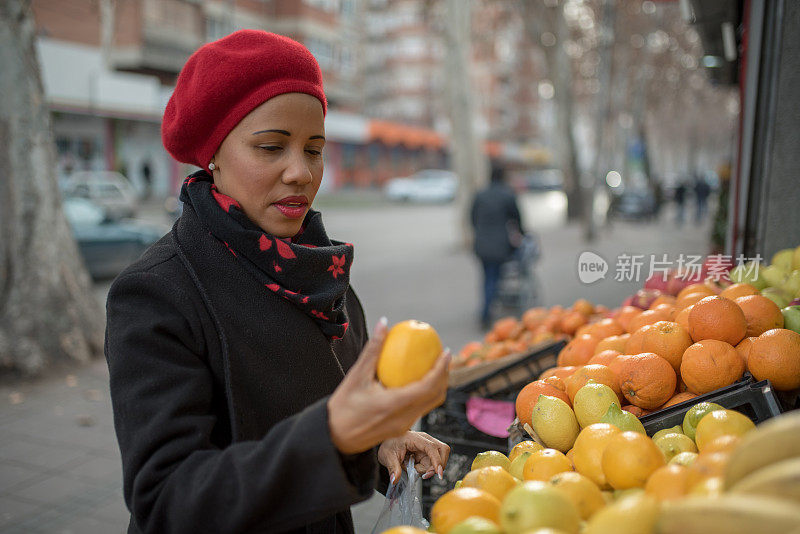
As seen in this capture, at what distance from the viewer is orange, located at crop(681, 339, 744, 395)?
85.9 inches

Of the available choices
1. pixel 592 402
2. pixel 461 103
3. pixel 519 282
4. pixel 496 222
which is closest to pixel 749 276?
pixel 592 402

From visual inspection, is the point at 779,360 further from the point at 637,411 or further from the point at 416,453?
the point at 416,453

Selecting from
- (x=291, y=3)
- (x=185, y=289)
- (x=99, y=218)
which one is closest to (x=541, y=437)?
(x=185, y=289)

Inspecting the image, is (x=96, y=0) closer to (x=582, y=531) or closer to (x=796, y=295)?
(x=796, y=295)

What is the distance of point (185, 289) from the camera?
59.9 inches

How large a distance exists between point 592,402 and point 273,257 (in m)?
1.14

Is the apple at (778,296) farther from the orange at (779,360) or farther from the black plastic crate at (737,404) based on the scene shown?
the black plastic crate at (737,404)

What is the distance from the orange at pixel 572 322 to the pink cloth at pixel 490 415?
3.80 feet

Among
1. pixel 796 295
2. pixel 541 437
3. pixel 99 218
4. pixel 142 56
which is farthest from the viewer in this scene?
pixel 142 56

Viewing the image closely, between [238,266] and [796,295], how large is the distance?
2.51m

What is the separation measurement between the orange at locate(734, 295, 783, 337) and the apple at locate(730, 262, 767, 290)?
803 millimetres

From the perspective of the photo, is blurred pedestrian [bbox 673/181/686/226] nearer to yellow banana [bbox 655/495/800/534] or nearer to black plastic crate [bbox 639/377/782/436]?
black plastic crate [bbox 639/377/782/436]

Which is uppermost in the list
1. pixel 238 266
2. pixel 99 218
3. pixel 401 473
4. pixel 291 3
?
pixel 291 3

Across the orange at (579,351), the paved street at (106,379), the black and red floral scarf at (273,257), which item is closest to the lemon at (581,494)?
the black and red floral scarf at (273,257)
